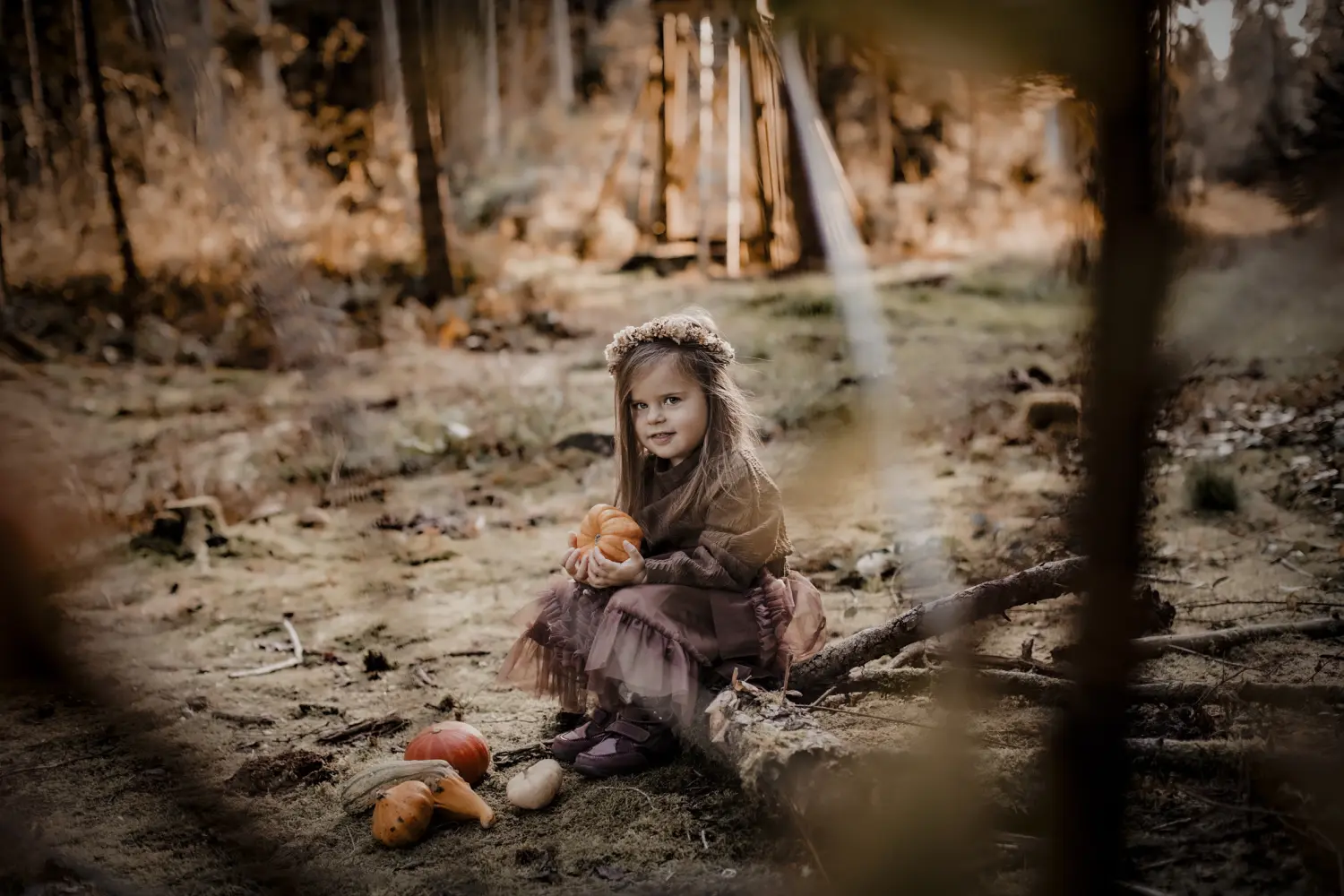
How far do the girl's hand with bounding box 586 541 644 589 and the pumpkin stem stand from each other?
58cm

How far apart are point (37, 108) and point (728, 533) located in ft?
35.3

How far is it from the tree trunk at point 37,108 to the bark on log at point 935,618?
9.85 meters

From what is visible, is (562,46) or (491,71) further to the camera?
(562,46)

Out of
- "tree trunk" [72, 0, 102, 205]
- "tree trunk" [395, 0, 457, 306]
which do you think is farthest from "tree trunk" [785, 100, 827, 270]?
"tree trunk" [72, 0, 102, 205]

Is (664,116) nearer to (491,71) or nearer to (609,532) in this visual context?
(491,71)

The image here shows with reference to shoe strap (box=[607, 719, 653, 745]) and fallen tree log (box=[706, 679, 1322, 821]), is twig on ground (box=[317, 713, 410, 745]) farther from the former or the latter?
fallen tree log (box=[706, 679, 1322, 821])

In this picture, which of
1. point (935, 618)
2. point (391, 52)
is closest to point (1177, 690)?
point (935, 618)

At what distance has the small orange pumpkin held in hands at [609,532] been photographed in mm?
2646

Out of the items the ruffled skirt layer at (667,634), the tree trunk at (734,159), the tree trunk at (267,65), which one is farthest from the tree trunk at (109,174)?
the ruffled skirt layer at (667,634)

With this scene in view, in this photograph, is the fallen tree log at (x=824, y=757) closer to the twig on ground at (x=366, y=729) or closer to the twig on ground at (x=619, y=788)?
the twig on ground at (x=619, y=788)

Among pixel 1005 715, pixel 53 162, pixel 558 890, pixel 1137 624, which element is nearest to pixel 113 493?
pixel 558 890

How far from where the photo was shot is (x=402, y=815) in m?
2.36

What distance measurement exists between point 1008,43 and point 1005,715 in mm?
2075

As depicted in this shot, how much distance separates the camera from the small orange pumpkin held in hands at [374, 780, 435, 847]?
2355 mm
